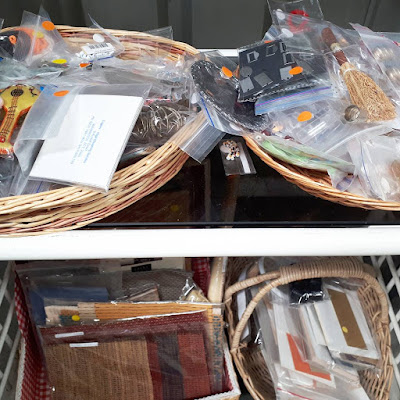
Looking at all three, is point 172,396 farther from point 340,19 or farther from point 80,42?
point 340,19

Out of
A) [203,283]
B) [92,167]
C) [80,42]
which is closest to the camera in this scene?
[92,167]

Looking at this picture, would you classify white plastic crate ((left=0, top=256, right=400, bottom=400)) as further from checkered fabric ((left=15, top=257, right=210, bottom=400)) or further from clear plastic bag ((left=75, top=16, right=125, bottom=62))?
clear plastic bag ((left=75, top=16, right=125, bottom=62))

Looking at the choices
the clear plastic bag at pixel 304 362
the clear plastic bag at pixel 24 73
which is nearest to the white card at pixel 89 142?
the clear plastic bag at pixel 24 73

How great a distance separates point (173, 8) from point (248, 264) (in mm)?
595

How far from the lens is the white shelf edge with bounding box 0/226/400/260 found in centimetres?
58

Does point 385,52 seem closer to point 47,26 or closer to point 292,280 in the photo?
point 292,280

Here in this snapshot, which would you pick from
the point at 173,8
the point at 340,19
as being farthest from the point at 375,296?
the point at 173,8

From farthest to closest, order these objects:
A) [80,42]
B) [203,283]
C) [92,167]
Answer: [203,283]
[80,42]
[92,167]

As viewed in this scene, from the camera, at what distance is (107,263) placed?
2.82 ft

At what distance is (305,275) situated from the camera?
0.80m

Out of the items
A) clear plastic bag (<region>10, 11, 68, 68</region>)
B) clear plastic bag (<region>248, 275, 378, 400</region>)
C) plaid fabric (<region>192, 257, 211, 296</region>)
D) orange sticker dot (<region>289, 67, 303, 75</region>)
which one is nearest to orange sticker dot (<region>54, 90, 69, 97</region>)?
clear plastic bag (<region>10, 11, 68, 68</region>)

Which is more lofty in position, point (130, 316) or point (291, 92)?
point (291, 92)

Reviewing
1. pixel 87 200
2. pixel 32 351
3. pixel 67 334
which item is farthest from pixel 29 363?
pixel 87 200

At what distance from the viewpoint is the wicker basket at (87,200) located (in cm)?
53
